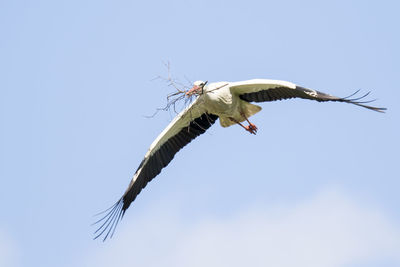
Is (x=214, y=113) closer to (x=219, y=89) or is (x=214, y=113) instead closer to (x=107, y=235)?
(x=219, y=89)

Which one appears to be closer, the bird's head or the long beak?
the long beak

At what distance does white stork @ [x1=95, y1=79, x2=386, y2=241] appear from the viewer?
11.4 m

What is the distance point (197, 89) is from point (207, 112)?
3.07ft

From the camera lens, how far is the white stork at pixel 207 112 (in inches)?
447

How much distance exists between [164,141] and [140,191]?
88cm

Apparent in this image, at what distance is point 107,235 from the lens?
11727mm

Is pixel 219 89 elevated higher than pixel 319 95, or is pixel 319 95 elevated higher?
pixel 219 89

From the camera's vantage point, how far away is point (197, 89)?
36.7 feet

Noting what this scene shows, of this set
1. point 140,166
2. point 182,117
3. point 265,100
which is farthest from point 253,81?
point 140,166

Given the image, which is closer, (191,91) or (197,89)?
(191,91)

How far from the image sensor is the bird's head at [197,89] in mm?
10941

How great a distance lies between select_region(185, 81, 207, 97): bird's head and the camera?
35.9ft

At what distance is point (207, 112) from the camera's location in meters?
12.0

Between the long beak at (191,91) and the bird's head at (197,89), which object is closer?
the long beak at (191,91)
